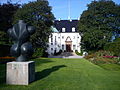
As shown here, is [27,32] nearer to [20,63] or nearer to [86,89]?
[20,63]

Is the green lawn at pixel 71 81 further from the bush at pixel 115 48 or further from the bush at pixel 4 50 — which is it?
the bush at pixel 115 48

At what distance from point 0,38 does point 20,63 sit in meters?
16.4

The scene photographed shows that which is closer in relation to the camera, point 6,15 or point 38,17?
point 6,15

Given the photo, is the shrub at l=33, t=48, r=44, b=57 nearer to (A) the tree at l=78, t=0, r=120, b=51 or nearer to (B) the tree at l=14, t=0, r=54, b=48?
(B) the tree at l=14, t=0, r=54, b=48

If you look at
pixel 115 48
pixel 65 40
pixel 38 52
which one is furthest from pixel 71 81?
pixel 65 40

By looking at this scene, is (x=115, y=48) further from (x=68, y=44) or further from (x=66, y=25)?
(x=66, y=25)

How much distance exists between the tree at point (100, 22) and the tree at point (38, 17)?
8270 mm

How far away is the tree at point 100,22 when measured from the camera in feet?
92.0

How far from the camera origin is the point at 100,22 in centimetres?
2925

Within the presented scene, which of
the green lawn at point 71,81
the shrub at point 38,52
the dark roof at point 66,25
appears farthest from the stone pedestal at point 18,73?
the dark roof at point 66,25

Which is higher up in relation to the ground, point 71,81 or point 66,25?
point 66,25

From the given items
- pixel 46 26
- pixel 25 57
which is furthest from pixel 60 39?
pixel 25 57

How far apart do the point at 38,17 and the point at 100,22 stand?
1268cm

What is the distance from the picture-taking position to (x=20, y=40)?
682 centimetres
